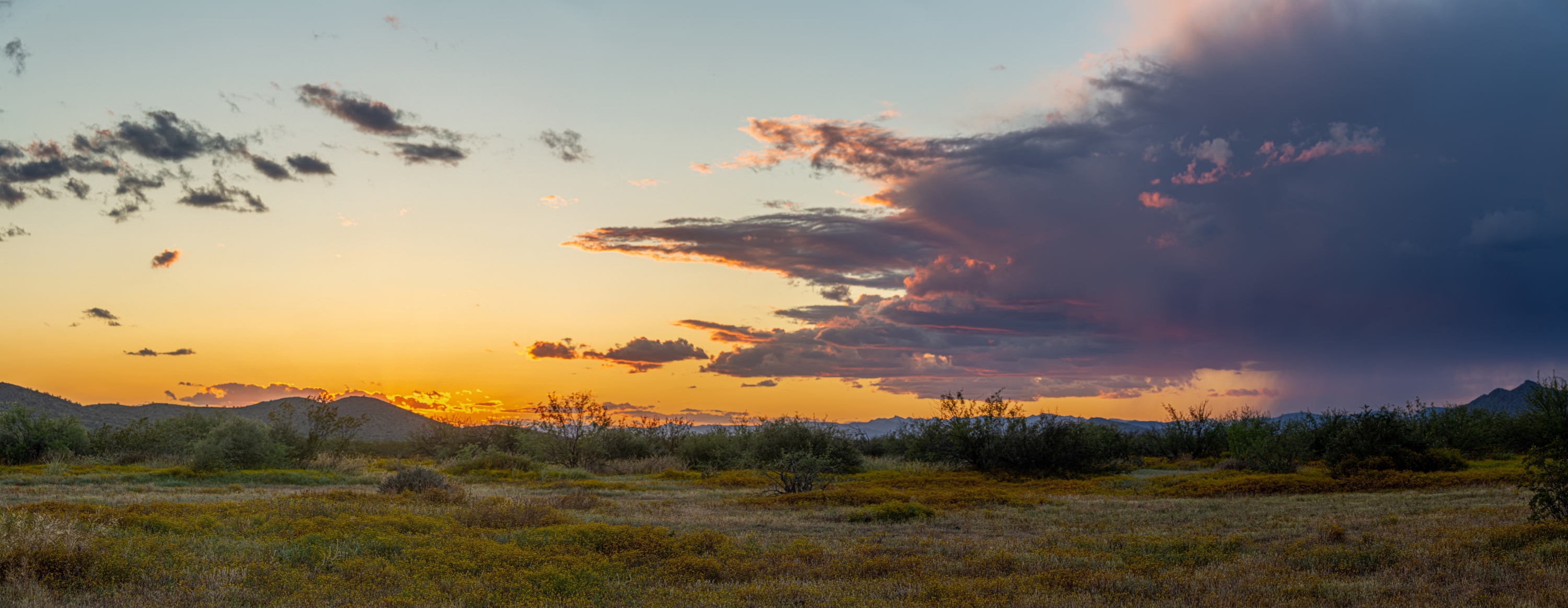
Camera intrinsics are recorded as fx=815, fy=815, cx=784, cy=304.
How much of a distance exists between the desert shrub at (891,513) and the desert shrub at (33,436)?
116ft

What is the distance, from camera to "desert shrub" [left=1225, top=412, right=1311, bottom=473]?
30922 millimetres

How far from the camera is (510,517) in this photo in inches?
599

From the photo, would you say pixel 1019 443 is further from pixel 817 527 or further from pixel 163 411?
pixel 163 411

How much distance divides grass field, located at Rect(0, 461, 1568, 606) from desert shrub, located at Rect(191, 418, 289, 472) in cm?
797

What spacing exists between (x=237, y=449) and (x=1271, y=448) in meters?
39.4

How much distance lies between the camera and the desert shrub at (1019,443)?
3397cm

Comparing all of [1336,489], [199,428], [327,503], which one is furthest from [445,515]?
[199,428]

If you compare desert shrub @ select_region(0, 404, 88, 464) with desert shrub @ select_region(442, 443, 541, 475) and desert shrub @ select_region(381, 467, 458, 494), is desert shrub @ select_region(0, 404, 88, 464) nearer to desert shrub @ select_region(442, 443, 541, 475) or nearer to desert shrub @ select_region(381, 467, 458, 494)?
desert shrub @ select_region(442, 443, 541, 475)

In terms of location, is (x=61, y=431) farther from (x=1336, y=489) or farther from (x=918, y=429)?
(x=1336, y=489)

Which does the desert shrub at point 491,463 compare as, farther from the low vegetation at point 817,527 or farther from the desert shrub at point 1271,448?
the desert shrub at point 1271,448

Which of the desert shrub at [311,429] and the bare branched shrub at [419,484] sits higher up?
the desert shrub at [311,429]

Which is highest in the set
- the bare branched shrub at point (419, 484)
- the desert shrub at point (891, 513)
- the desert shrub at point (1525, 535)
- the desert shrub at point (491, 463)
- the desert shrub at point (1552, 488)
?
the desert shrub at point (1552, 488)

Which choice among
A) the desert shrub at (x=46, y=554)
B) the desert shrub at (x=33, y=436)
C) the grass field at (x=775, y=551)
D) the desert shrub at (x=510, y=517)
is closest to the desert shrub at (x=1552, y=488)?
the grass field at (x=775, y=551)

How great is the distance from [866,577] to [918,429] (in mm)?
33162
